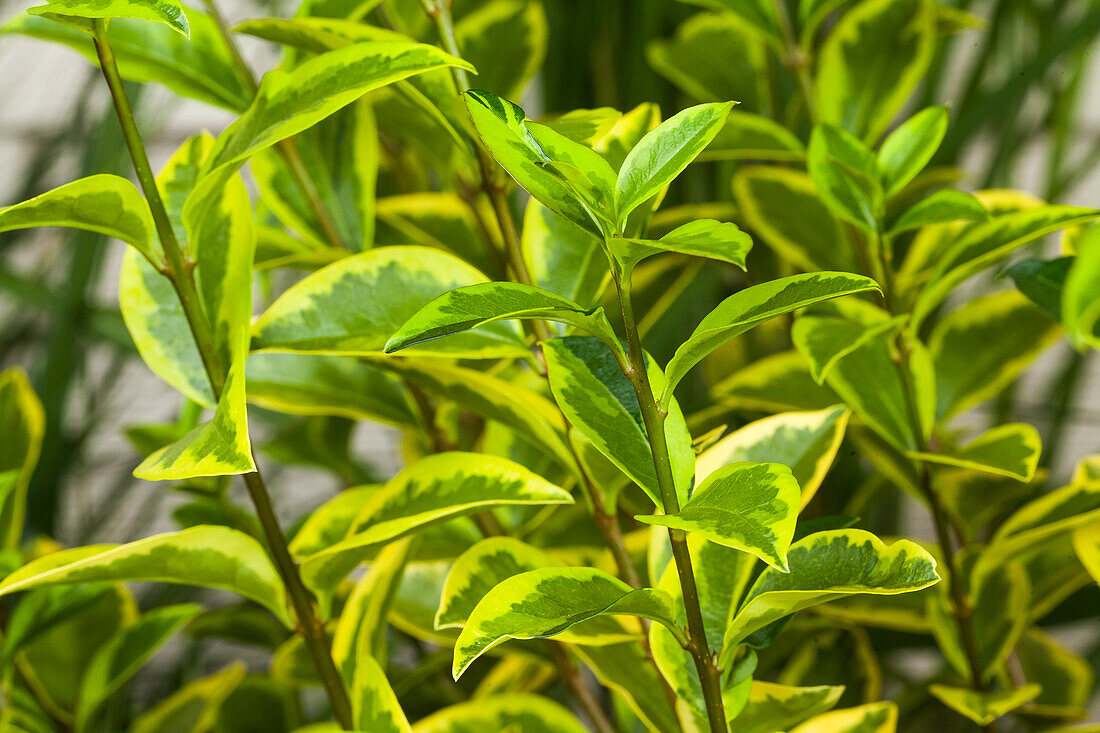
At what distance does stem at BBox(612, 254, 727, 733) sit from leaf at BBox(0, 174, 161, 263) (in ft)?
0.37

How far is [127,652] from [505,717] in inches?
A: 5.3

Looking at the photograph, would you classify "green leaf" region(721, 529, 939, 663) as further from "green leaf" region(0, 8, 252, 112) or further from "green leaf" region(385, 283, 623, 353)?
"green leaf" region(0, 8, 252, 112)

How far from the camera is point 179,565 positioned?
0.22 m

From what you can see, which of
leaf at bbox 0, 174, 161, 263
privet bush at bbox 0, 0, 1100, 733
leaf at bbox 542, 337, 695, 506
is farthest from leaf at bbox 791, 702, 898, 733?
leaf at bbox 0, 174, 161, 263

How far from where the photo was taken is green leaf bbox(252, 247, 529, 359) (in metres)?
0.22

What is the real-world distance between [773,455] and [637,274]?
142 mm

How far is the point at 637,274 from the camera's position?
37 centimetres

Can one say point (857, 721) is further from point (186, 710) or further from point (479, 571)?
point (186, 710)

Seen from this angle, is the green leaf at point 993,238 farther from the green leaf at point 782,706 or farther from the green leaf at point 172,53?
the green leaf at point 172,53

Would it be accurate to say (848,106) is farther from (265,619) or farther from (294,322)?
(265,619)

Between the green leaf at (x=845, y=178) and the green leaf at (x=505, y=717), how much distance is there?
16cm

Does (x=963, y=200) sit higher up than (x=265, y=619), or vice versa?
(x=963, y=200)

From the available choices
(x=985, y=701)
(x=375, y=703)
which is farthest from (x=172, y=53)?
(x=985, y=701)

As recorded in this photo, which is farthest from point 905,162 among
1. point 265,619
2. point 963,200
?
point 265,619
